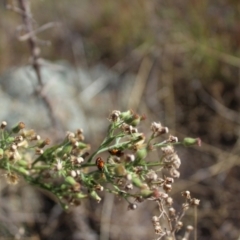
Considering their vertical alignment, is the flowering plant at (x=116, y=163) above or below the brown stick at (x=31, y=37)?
below

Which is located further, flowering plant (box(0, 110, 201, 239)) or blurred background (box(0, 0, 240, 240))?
blurred background (box(0, 0, 240, 240))

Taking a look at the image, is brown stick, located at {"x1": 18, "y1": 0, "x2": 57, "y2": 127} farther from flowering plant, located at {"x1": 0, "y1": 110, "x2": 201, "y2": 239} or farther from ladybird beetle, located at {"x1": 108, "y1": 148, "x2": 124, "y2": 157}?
ladybird beetle, located at {"x1": 108, "y1": 148, "x2": 124, "y2": 157}

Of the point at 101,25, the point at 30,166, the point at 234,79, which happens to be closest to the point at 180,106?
the point at 234,79

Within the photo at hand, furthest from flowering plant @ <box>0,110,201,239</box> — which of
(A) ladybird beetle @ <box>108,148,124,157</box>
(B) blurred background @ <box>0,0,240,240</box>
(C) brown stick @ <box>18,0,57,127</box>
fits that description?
(B) blurred background @ <box>0,0,240,240</box>

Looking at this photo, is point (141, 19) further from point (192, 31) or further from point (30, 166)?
point (30, 166)

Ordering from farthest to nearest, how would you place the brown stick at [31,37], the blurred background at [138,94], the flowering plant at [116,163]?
the blurred background at [138,94] → the brown stick at [31,37] → the flowering plant at [116,163]

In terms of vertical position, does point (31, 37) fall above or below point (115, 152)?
above

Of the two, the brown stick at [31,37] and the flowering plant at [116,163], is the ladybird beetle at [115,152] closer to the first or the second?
the flowering plant at [116,163]

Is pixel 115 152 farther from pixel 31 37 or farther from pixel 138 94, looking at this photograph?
pixel 138 94

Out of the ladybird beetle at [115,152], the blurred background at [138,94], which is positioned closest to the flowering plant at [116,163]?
the ladybird beetle at [115,152]

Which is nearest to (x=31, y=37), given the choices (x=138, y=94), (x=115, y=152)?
(x=115, y=152)
